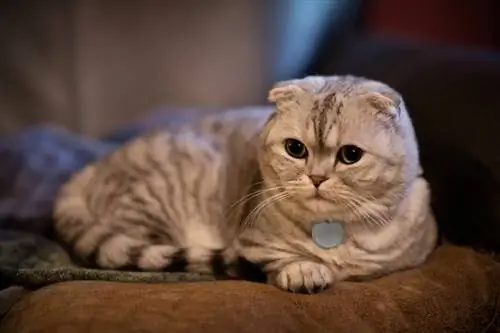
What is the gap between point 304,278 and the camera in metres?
1.22

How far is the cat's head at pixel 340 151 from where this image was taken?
1248 millimetres

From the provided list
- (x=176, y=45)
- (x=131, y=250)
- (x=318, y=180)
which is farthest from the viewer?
(x=176, y=45)

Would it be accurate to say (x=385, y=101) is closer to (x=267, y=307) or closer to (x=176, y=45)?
(x=267, y=307)

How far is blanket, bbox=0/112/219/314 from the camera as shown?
4.22ft

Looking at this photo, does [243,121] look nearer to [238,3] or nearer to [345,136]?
[345,136]

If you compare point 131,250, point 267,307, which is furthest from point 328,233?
point 131,250

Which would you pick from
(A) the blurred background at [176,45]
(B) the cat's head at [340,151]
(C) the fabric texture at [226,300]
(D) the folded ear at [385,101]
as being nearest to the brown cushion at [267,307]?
(C) the fabric texture at [226,300]

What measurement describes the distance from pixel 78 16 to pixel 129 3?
0.14m

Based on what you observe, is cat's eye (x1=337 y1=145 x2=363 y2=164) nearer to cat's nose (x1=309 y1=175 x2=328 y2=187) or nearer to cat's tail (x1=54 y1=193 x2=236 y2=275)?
cat's nose (x1=309 y1=175 x2=328 y2=187)

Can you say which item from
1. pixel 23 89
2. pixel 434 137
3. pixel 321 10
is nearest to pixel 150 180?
pixel 434 137

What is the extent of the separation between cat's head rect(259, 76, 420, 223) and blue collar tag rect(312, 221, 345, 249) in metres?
0.03

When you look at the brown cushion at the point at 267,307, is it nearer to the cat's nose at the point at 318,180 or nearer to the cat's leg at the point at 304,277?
the cat's leg at the point at 304,277

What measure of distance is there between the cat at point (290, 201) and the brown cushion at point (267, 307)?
6 cm

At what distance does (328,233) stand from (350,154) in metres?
0.15
